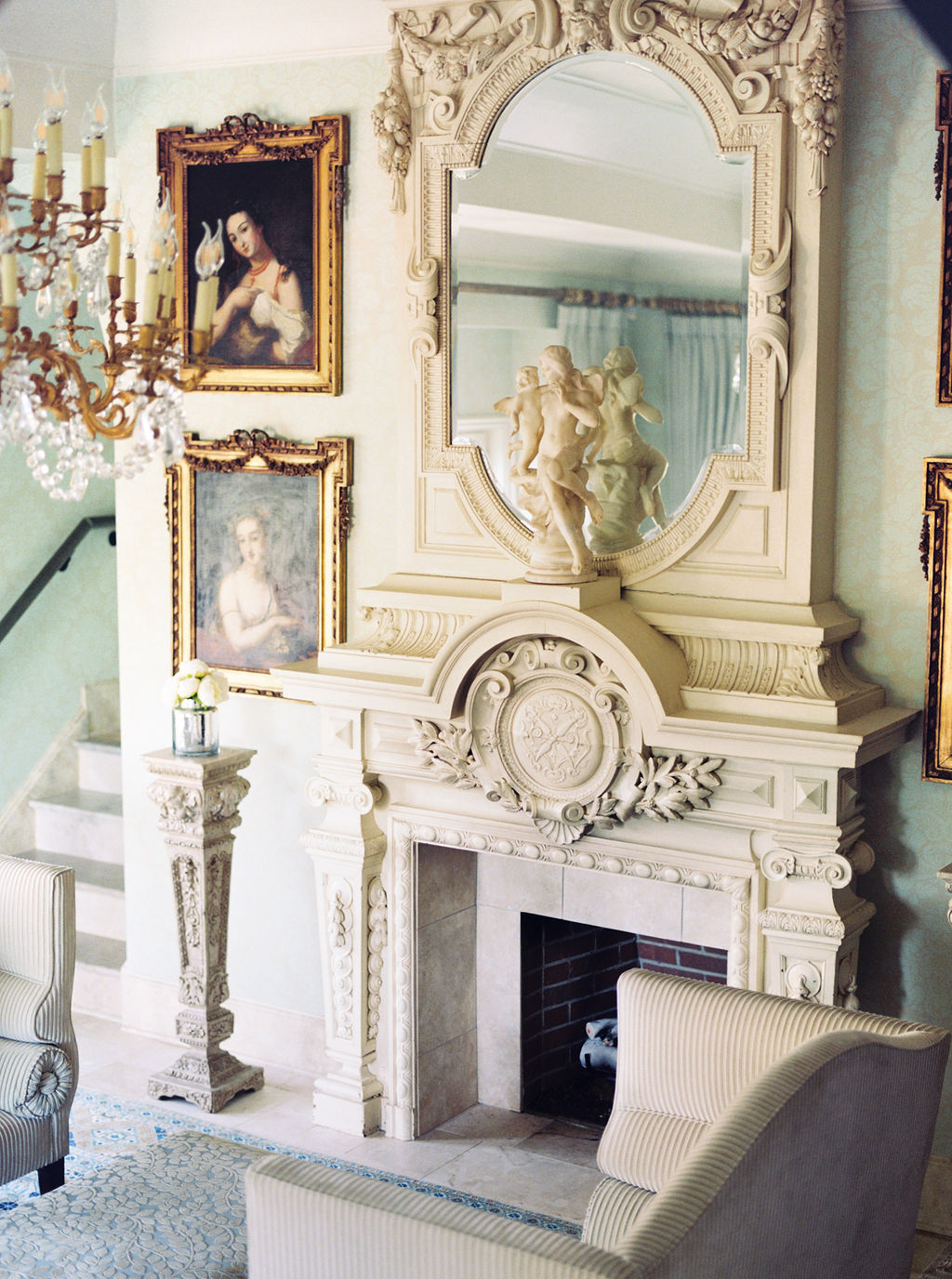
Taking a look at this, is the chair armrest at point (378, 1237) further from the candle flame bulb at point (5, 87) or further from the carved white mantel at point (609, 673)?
the candle flame bulb at point (5, 87)

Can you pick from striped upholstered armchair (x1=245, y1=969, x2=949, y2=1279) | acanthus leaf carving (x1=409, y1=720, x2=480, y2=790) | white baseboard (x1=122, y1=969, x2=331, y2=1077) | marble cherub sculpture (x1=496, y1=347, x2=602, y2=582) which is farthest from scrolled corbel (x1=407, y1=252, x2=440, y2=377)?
white baseboard (x1=122, y1=969, x2=331, y2=1077)

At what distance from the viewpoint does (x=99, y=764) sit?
20.4ft

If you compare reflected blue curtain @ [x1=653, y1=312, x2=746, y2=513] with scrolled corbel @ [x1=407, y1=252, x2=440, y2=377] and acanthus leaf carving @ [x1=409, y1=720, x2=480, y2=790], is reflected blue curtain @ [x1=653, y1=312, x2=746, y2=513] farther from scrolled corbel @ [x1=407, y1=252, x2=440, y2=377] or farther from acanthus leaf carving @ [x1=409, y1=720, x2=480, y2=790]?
acanthus leaf carving @ [x1=409, y1=720, x2=480, y2=790]

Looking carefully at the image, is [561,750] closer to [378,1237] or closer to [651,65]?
[378,1237]

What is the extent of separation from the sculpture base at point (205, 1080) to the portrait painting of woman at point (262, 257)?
2.20 metres

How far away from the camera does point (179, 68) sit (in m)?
4.85

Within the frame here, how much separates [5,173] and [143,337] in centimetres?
35

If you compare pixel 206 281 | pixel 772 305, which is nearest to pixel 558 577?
pixel 772 305

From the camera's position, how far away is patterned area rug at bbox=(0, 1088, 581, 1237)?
13.3 ft

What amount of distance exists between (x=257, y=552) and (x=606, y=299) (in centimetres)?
151

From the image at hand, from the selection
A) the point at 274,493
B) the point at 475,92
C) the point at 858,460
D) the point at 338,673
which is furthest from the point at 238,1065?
the point at 475,92

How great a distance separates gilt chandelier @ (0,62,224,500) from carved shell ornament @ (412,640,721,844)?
1.46 m

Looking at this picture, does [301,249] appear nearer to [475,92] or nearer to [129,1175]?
[475,92]

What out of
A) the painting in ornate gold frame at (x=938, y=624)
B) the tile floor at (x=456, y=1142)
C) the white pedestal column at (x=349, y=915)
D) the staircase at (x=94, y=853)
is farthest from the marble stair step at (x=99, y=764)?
the painting in ornate gold frame at (x=938, y=624)
